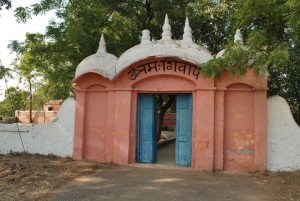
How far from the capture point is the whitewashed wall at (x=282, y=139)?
917 cm

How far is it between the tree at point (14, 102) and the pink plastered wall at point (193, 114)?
26701mm

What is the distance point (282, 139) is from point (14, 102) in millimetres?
33614

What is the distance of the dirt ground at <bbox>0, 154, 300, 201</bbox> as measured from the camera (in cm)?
711

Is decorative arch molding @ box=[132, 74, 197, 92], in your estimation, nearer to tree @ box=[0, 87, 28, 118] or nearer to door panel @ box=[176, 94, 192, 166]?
door panel @ box=[176, 94, 192, 166]

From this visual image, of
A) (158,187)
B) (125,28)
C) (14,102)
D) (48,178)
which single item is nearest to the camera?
(158,187)

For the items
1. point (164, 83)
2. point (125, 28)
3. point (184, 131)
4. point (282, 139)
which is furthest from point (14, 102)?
point (282, 139)

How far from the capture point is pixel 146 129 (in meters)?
10.2

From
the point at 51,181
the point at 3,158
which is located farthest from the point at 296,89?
the point at 3,158

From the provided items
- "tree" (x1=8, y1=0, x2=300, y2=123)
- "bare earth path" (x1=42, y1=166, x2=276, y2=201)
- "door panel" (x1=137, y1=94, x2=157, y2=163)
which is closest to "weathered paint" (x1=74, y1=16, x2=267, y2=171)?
"door panel" (x1=137, y1=94, x2=157, y2=163)

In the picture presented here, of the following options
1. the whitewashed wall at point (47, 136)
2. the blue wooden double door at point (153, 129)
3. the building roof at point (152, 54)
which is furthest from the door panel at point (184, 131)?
the whitewashed wall at point (47, 136)

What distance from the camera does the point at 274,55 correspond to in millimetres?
6855

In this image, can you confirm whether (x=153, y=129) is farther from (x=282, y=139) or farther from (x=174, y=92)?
(x=282, y=139)

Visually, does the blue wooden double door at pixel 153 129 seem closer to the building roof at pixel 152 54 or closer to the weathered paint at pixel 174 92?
the weathered paint at pixel 174 92

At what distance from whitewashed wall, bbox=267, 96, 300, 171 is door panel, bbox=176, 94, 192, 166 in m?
2.19
